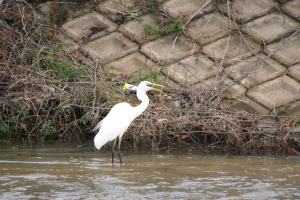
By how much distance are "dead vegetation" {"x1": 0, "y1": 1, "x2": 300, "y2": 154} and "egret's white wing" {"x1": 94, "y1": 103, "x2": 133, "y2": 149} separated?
29 cm

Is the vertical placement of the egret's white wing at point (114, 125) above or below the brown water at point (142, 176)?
above

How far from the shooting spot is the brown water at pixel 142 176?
9.38 ft

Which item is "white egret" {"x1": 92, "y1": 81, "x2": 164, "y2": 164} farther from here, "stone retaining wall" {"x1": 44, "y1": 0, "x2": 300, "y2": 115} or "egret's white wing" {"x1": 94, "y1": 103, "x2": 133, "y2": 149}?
"stone retaining wall" {"x1": 44, "y1": 0, "x2": 300, "y2": 115}

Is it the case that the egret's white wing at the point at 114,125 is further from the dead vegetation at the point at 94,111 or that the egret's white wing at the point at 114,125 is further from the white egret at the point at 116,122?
the dead vegetation at the point at 94,111

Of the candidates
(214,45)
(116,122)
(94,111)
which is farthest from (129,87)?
(214,45)

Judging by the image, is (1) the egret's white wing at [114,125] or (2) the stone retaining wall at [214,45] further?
(2) the stone retaining wall at [214,45]

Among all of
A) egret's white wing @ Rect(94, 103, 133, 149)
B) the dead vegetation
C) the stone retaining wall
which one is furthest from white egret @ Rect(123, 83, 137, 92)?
egret's white wing @ Rect(94, 103, 133, 149)

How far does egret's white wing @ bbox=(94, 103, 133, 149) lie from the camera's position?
12.9 ft

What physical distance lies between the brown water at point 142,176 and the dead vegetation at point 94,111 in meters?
0.25

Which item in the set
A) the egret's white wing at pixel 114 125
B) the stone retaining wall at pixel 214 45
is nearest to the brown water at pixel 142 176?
the egret's white wing at pixel 114 125

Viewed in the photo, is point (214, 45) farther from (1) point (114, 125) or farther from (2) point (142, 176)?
(2) point (142, 176)

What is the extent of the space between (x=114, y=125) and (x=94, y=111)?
66 centimetres

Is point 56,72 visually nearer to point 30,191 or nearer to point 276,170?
point 30,191

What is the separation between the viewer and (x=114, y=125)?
3941 mm
